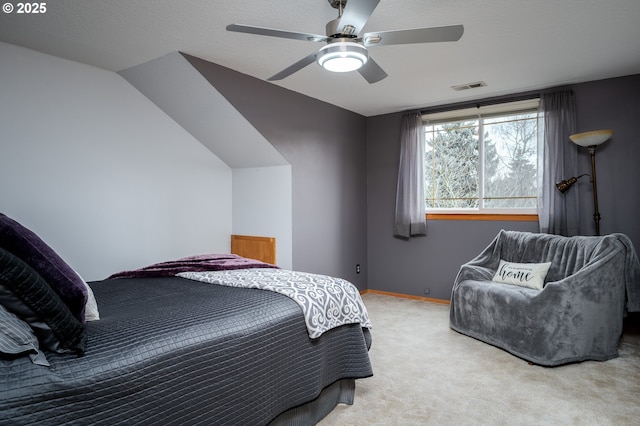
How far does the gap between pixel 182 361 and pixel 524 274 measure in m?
2.88

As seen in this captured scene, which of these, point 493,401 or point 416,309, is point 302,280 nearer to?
point 493,401

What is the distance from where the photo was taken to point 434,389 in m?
2.38

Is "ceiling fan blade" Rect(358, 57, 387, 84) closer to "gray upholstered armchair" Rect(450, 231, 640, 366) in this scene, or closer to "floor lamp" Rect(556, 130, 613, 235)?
"gray upholstered armchair" Rect(450, 231, 640, 366)

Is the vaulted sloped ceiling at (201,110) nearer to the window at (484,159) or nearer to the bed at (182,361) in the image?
the bed at (182,361)

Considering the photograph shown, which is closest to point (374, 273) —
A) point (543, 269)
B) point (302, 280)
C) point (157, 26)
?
point (543, 269)

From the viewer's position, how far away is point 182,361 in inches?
51.9

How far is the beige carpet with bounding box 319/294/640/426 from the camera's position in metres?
2.05

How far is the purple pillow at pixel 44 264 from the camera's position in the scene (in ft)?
4.13

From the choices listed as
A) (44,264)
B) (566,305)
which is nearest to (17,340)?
(44,264)

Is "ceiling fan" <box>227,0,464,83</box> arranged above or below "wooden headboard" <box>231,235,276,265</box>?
above

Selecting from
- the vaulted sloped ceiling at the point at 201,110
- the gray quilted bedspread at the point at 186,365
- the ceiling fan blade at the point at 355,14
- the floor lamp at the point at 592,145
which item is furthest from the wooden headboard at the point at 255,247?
the floor lamp at the point at 592,145

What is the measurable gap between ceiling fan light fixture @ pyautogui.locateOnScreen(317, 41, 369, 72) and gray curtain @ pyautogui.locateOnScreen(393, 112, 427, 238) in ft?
8.48

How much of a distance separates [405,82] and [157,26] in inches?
87.5

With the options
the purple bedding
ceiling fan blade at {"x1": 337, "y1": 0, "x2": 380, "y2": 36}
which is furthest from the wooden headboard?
ceiling fan blade at {"x1": 337, "y1": 0, "x2": 380, "y2": 36}
